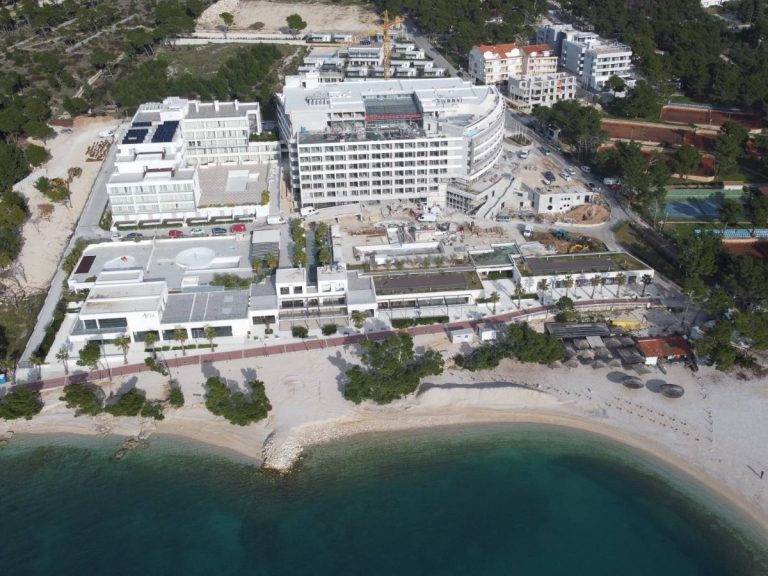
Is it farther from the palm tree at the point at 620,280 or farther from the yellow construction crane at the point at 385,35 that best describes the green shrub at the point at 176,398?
the yellow construction crane at the point at 385,35

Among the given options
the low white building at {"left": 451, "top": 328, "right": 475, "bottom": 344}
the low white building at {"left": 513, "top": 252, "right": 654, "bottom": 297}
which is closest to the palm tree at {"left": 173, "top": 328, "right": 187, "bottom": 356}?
the low white building at {"left": 451, "top": 328, "right": 475, "bottom": 344}

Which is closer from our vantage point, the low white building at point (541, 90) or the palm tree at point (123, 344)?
the palm tree at point (123, 344)

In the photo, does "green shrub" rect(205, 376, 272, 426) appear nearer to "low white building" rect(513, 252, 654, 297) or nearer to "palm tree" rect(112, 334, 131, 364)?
"palm tree" rect(112, 334, 131, 364)

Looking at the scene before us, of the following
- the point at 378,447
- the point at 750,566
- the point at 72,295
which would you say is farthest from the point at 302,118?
the point at 750,566

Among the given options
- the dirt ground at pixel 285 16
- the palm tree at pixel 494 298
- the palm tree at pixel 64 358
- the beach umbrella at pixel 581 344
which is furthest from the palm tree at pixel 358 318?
the dirt ground at pixel 285 16

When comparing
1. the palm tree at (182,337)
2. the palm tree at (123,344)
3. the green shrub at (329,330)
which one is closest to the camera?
the palm tree at (182,337)

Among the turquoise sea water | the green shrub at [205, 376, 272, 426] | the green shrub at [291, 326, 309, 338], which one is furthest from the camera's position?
the green shrub at [291, 326, 309, 338]

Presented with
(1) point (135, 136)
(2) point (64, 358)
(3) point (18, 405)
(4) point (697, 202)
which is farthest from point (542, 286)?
(1) point (135, 136)

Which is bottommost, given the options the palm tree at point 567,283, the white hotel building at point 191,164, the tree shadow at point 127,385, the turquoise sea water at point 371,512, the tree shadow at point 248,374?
the turquoise sea water at point 371,512
